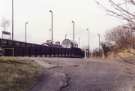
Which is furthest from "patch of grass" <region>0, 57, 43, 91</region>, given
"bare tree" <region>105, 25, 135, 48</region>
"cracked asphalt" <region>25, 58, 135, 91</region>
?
"bare tree" <region>105, 25, 135, 48</region>

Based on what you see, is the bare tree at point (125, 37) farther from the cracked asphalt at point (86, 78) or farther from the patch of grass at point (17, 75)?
the patch of grass at point (17, 75)

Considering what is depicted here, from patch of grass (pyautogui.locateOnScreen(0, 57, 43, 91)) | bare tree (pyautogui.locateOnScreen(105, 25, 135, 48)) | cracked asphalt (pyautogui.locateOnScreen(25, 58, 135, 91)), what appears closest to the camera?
bare tree (pyautogui.locateOnScreen(105, 25, 135, 48))

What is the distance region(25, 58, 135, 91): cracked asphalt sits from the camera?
16.4 m

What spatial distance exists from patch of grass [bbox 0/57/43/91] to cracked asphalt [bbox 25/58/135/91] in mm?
366

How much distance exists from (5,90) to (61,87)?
2454 mm

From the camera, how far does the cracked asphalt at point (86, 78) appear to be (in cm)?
1641

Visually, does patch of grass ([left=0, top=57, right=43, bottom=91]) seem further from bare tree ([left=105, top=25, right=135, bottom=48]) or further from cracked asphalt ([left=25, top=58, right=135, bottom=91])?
bare tree ([left=105, top=25, right=135, bottom=48])

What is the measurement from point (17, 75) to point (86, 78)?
10.6ft

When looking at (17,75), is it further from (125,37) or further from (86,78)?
(125,37)

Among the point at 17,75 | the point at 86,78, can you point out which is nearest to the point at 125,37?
the point at 17,75

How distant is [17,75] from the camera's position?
17406mm

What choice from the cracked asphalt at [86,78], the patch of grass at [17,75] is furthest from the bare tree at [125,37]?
the patch of grass at [17,75]

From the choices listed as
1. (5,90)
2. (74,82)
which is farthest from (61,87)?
(5,90)

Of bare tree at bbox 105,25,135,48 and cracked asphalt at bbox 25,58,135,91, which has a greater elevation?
bare tree at bbox 105,25,135,48
